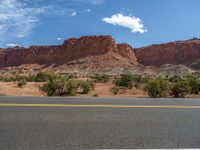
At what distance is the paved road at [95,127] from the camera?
477 cm

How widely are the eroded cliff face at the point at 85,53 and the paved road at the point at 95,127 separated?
100 meters

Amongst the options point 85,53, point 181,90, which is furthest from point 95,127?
point 85,53

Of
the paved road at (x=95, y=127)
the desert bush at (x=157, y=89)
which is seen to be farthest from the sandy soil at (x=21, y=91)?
the paved road at (x=95, y=127)

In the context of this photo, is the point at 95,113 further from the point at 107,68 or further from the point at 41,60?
the point at 41,60

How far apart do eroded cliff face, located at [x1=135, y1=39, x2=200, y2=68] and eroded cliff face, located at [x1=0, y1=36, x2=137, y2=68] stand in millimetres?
5308

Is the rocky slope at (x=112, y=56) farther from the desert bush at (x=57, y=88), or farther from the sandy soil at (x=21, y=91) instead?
the desert bush at (x=57, y=88)

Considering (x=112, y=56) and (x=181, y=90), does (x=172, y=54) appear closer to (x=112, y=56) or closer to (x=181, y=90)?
(x=112, y=56)

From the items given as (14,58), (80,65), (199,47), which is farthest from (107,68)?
(14,58)

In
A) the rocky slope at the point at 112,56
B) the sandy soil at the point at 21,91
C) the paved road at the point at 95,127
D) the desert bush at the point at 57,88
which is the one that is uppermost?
the rocky slope at the point at 112,56

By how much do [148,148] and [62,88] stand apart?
16.9 meters

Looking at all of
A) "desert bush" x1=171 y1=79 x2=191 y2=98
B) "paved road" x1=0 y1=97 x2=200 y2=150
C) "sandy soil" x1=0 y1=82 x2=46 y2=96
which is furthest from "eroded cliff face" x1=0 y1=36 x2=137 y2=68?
"paved road" x1=0 y1=97 x2=200 y2=150

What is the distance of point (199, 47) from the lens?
116 meters

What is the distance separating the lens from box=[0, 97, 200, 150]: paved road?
15.6ft

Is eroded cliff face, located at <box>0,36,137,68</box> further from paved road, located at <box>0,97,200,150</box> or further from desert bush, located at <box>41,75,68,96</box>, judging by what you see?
paved road, located at <box>0,97,200,150</box>
